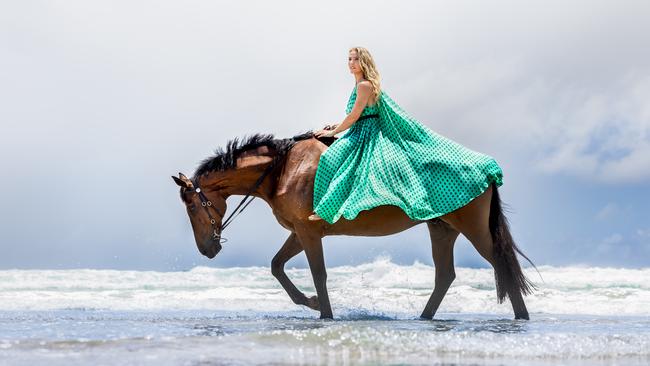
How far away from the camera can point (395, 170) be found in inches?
279

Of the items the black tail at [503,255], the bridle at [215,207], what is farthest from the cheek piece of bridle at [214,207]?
the black tail at [503,255]

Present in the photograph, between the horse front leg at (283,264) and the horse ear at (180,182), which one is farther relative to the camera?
the horse front leg at (283,264)

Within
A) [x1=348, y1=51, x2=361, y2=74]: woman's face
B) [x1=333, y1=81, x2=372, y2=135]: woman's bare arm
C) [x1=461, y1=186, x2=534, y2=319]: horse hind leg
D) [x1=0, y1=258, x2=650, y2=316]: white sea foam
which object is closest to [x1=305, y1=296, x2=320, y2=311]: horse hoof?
[x1=0, y1=258, x2=650, y2=316]: white sea foam

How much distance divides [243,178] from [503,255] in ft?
8.49

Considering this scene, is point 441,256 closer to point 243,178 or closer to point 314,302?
point 314,302

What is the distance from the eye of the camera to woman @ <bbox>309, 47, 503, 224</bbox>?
6.93 meters

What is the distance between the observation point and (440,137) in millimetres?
7316

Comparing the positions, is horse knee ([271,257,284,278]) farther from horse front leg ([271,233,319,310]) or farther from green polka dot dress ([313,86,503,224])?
green polka dot dress ([313,86,503,224])

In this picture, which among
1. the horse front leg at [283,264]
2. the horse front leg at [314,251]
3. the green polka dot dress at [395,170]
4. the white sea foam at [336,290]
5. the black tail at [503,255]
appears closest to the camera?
the green polka dot dress at [395,170]

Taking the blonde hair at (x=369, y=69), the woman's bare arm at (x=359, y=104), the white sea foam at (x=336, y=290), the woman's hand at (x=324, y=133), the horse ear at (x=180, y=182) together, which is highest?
the blonde hair at (x=369, y=69)

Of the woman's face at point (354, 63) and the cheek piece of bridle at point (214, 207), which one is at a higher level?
the woman's face at point (354, 63)

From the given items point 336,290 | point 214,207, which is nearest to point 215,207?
point 214,207

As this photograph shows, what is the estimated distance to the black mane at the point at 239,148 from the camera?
7.42 meters

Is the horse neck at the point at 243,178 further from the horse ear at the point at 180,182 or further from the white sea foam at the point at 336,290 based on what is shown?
the white sea foam at the point at 336,290
